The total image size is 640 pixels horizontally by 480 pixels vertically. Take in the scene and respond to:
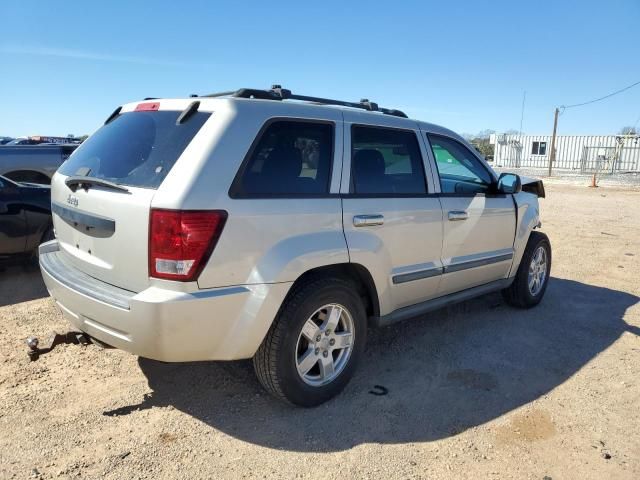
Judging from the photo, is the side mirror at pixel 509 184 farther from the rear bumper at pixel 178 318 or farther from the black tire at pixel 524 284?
the rear bumper at pixel 178 318

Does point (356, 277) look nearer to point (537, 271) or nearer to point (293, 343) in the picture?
point (293, 343)

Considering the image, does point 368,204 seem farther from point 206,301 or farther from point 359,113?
point 206,301

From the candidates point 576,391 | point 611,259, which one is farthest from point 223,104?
point 611,259

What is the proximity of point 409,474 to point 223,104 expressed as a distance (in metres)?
2.26

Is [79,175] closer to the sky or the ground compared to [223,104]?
closer to the ground

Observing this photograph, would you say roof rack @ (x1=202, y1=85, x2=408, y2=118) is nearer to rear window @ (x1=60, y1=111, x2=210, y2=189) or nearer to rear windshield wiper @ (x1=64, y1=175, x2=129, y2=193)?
rear window @ (x1=60, y1=111, x2=210, y2=189)

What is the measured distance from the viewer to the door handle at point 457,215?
13.2 ft

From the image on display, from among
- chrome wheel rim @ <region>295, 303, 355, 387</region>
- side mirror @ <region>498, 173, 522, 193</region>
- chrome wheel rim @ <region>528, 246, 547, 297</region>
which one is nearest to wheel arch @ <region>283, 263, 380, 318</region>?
chrome wheel rim @ <region>295, 303, 355, 387</region>

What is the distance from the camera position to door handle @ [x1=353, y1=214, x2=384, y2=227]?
329 centimetres

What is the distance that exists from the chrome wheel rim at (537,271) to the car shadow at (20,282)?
5088 millimetres

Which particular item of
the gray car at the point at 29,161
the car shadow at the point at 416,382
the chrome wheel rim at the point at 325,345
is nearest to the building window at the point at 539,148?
the gray car at the point at 29,161

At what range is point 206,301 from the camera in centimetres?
265

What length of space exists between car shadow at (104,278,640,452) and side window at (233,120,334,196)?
1.41 meters

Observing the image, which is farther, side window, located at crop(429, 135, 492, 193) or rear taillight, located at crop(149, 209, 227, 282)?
side window, located at crop(429, 135, 492, 193)
